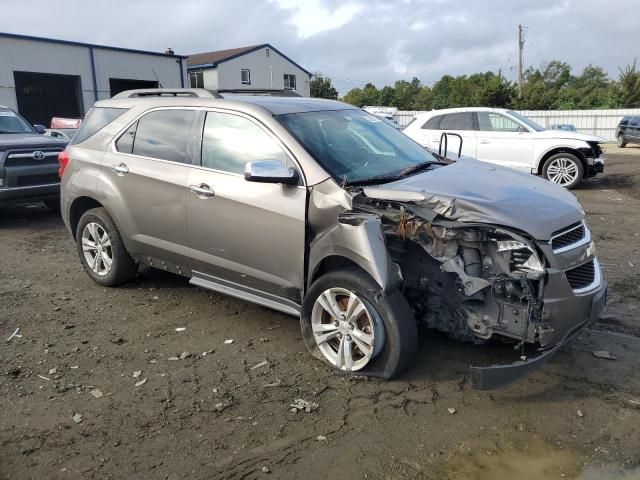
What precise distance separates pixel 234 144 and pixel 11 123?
748 cm

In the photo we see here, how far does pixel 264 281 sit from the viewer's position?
14.4 ft

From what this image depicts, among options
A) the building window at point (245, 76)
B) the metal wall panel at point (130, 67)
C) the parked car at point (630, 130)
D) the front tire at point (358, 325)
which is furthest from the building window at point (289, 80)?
the front tire at point (358, 325)

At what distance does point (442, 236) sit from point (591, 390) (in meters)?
1.44

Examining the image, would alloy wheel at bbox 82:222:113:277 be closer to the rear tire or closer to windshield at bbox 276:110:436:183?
windshield at bbox 276:110:436:183

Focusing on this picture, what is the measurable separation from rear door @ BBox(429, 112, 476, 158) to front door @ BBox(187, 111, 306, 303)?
8574 mm

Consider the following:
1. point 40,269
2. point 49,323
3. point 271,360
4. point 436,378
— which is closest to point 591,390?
point 436,378

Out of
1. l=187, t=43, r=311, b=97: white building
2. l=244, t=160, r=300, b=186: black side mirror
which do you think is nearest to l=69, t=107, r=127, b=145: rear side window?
l=244, t=160, r=300, b=186: black side mirror

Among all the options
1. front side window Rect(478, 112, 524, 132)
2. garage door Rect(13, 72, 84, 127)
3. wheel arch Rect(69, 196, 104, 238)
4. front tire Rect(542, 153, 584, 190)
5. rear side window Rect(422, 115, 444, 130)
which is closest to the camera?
wheel arch Rect(69, 196, 104, 238)

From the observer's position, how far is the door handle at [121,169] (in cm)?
521

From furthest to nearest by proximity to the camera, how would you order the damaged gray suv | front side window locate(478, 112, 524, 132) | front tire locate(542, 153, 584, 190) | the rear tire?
1. the rear tire
2. front side window locate(478, 112, 524, 132)
3. front tire locate(542, 153, 584, 190)
4. the damaged gray suv

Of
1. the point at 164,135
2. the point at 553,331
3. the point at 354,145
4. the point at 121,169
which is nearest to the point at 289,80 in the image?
the point at 121,169

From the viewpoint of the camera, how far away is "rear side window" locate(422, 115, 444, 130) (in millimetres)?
12777

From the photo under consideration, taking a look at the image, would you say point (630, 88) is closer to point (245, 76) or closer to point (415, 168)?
point (245, 76)

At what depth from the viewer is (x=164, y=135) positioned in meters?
5.06
